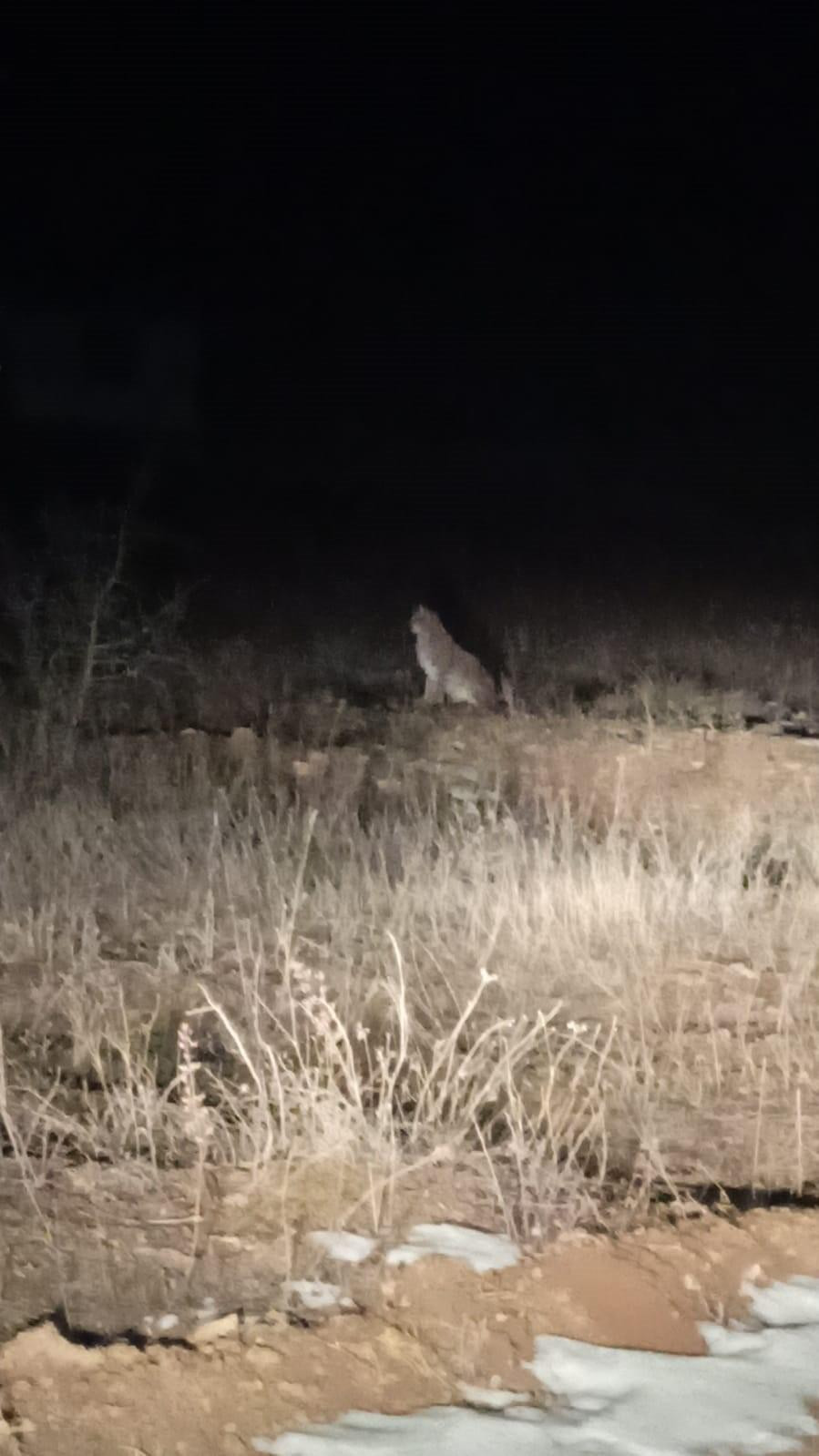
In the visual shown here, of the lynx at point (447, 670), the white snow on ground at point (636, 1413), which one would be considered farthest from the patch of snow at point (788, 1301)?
the lynx at point (447, 670)

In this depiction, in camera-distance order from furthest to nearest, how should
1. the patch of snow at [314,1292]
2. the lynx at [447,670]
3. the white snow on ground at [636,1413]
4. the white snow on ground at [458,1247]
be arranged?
the lynx at [447,670]
the white snow on ground at [458,1247]
the patch of snow at [314,1292]
the white snow on ground at [636,1413]

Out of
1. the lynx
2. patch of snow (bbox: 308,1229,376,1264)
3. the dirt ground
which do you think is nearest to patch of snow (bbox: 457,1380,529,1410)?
the dirt ground

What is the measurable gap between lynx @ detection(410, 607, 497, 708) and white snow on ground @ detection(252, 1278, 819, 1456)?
7469 millimetres

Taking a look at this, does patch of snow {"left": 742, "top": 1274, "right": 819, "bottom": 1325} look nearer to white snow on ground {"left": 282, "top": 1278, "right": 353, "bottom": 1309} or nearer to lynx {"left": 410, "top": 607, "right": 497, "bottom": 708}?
white snow on ground {"left": 282, "top": 1278, "right": 353, "bottom": 1309}

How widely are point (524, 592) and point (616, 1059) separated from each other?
1284 centimetres

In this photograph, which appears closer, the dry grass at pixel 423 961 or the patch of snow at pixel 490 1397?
the patch of snow at pixel 490 1397

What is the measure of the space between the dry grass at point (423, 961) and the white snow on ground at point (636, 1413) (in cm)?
53

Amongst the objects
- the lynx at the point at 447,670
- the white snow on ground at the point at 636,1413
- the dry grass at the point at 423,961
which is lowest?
the white snow on ground at the point at 636,1413

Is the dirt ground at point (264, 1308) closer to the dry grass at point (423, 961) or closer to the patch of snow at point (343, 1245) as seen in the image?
the patch of snow at point (343, 1245)

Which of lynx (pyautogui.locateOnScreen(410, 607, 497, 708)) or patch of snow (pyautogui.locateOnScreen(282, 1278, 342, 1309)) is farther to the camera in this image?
lynx (pyautogui.locateOnScreen(410, 607, 497, 708))

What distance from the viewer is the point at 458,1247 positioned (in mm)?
3420

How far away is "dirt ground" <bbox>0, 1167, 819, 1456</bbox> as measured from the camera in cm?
282

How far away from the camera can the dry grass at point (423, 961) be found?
3922 mm

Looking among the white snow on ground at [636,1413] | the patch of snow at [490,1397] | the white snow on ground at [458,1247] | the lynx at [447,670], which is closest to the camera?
the white snow on ground at [636,1413]
